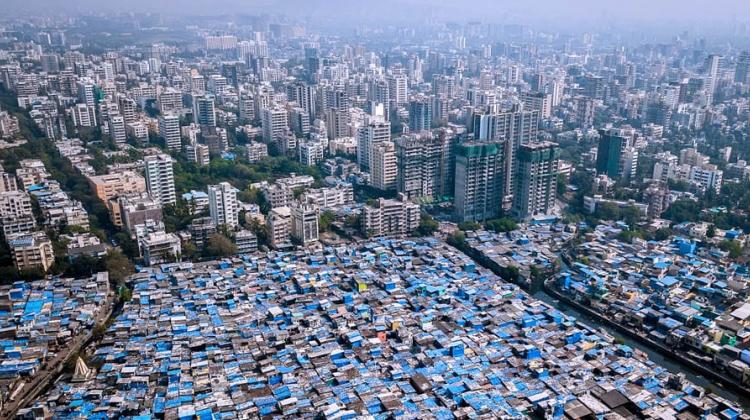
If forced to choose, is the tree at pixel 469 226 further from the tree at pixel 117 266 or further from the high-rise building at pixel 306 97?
the high-rise building at pixel 306 97

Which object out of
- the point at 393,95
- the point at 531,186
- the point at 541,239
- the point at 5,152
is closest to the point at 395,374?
the point at 541,239

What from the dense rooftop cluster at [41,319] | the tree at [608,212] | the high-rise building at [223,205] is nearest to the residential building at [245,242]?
the high-rise building at [223,205]

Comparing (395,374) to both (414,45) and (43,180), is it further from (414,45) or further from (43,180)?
(414,45)

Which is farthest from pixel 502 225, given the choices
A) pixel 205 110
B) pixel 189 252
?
pixel 205 110

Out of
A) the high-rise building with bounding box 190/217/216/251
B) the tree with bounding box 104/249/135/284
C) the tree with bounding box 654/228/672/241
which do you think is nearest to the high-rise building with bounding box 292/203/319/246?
the high-rise building with bounding box 190/217/216/251

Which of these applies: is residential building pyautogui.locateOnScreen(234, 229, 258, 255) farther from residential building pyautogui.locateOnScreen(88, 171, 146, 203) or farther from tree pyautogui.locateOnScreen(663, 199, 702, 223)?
tree pyautogui.locateOnScreen(663, 199, 702, 223)

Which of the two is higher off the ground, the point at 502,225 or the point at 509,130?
Answer: the point at 509,130

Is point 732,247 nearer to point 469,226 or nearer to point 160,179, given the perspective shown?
point 469,226

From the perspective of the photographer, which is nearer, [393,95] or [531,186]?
[531,186]
